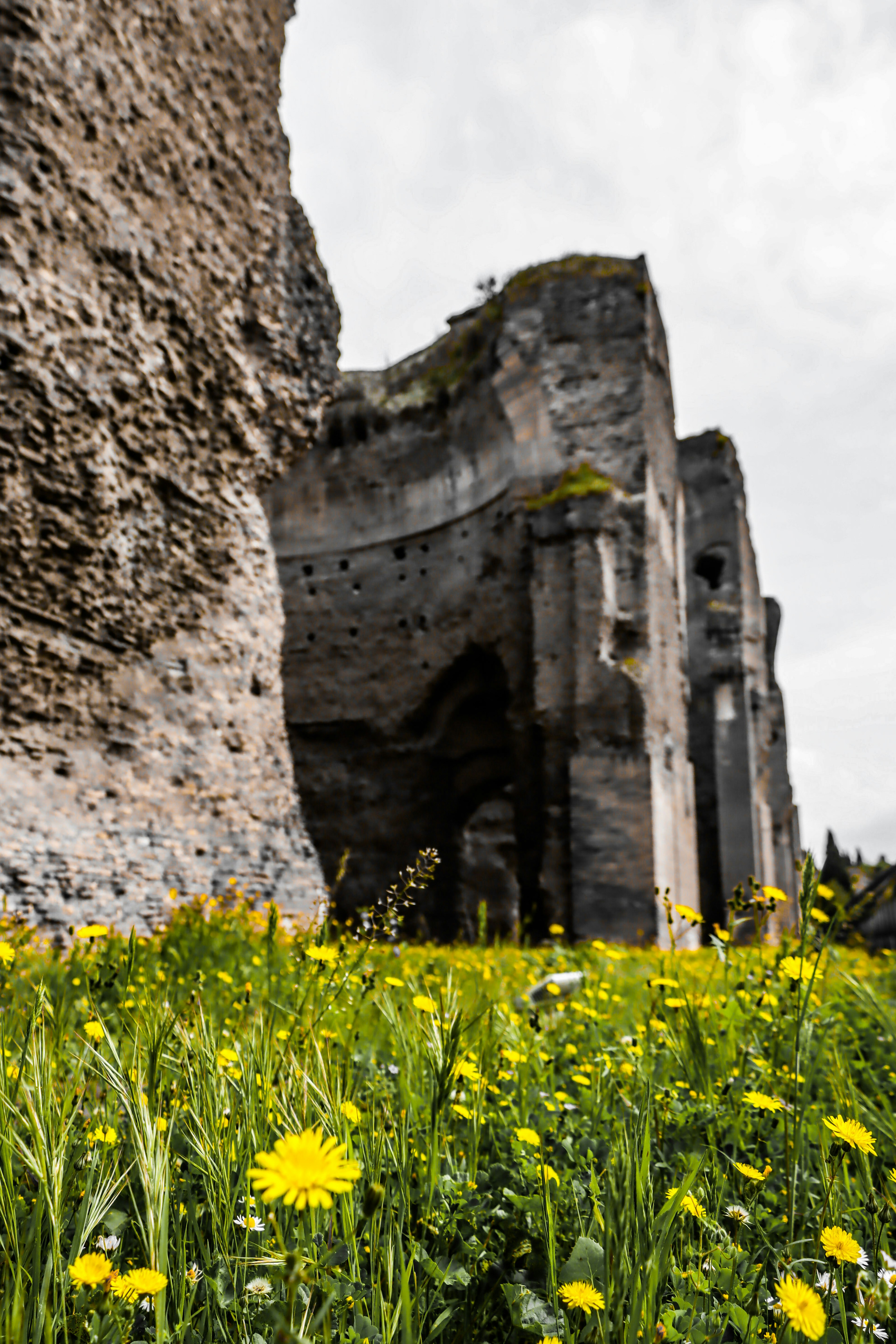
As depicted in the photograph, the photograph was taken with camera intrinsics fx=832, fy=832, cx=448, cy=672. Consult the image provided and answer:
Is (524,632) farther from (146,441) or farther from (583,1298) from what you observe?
(583,1298)

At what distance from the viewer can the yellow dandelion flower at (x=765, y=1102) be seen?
1585 millimetres

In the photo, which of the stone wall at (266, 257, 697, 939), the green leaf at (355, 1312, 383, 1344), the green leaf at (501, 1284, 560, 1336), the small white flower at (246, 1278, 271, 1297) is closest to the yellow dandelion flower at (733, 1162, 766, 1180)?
→ the green leaf at (501, 1284, 560, 1336)

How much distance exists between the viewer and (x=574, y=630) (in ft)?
41.0

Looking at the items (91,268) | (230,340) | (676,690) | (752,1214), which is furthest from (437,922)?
(752,1214)

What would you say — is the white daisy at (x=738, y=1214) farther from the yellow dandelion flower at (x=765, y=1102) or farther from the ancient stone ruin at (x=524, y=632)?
the ancient stone ruin at (x=524, y=632)

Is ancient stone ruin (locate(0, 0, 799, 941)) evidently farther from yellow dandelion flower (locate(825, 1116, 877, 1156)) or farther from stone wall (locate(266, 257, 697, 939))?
yellow dandelion flower (locate(825, 1116, 877, 1156))

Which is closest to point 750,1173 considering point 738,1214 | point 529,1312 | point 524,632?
point 738,1214

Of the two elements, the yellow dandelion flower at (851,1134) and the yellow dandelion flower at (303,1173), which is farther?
the yellow dandelion flower at (851,1134)

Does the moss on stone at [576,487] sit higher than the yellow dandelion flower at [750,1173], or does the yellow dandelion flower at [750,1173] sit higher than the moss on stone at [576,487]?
the moss on stone at [576,487]

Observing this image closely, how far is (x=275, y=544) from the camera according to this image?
1695 cm

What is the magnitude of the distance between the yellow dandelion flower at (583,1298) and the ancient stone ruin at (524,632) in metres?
10.4

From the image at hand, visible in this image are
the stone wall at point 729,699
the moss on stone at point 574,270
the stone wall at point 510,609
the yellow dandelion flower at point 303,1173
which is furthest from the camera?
the stone wall at point 729,699

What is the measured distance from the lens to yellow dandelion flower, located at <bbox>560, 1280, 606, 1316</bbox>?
3.68 feet

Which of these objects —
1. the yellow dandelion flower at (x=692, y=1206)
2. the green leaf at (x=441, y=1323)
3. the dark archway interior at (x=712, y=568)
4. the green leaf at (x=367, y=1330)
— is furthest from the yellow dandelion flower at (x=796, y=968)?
the dark archway interior at (x=712, y=568)
